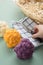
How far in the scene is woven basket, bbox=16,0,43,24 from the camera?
67 centimetres

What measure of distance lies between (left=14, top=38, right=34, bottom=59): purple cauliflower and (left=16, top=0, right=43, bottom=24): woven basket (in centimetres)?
14

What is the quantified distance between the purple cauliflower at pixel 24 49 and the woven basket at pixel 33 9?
0.14 meters

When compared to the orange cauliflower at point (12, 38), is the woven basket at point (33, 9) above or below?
above

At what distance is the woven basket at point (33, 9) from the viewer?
673 millimetres

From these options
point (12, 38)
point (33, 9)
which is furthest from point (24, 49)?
point (33, 9)

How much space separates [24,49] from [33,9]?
0.21 meters

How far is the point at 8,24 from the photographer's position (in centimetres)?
74

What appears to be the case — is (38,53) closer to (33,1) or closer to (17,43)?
(17,43)

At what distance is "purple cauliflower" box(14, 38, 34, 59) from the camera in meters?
0.56

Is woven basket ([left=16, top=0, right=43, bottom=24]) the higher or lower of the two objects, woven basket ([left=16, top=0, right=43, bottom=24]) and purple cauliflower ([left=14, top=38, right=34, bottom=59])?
the higher

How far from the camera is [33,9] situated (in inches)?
28.0

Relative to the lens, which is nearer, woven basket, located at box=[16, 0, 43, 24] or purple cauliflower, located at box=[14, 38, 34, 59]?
purple cauliflower, located at box=[14, 38, 34, 59]

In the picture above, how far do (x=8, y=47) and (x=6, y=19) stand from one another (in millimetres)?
185

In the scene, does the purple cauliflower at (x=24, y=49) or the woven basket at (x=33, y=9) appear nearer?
the purple cauliflower at (x=24, y=49)
